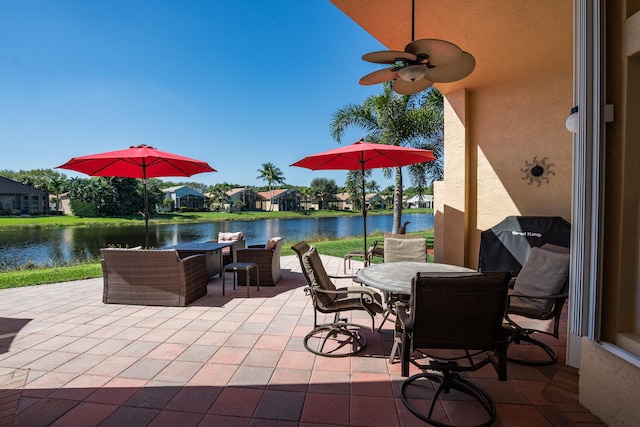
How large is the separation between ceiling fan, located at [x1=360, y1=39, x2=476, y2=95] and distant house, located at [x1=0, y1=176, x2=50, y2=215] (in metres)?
57.2

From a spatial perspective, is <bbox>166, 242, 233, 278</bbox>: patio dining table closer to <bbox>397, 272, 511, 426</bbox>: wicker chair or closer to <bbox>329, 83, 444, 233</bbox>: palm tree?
<bbox>397, 272, 511, 426</bbox>: wicker chair

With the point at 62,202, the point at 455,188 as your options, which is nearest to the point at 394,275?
the point at 455,188

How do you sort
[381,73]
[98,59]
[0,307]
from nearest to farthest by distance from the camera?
[381,73] → [0,307] → [98,59]

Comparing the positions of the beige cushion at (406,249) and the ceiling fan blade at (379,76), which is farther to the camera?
the beige cushion at (406,249)

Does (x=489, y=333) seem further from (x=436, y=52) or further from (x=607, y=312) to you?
(x=436, y=52)

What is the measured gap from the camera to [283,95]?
24062mm

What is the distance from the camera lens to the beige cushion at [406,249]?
4.22m

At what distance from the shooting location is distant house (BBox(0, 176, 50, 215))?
41.1 meters

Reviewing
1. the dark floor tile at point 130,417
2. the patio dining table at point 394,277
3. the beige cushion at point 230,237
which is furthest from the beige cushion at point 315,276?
the beige cushion at point 230,237

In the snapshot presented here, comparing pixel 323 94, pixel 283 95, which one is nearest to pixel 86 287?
pixel 323 94

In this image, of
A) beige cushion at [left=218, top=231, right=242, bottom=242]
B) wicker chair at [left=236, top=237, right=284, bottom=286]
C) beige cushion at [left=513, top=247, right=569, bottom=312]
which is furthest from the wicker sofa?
beige cushion at [left=513, top=247, right=569, bottom=312]

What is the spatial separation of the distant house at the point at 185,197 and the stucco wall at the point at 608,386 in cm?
5673

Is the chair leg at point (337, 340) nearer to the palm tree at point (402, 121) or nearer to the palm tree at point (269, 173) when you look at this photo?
the palm tree at point (402, 121)

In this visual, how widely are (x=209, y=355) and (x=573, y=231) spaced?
3150mm
